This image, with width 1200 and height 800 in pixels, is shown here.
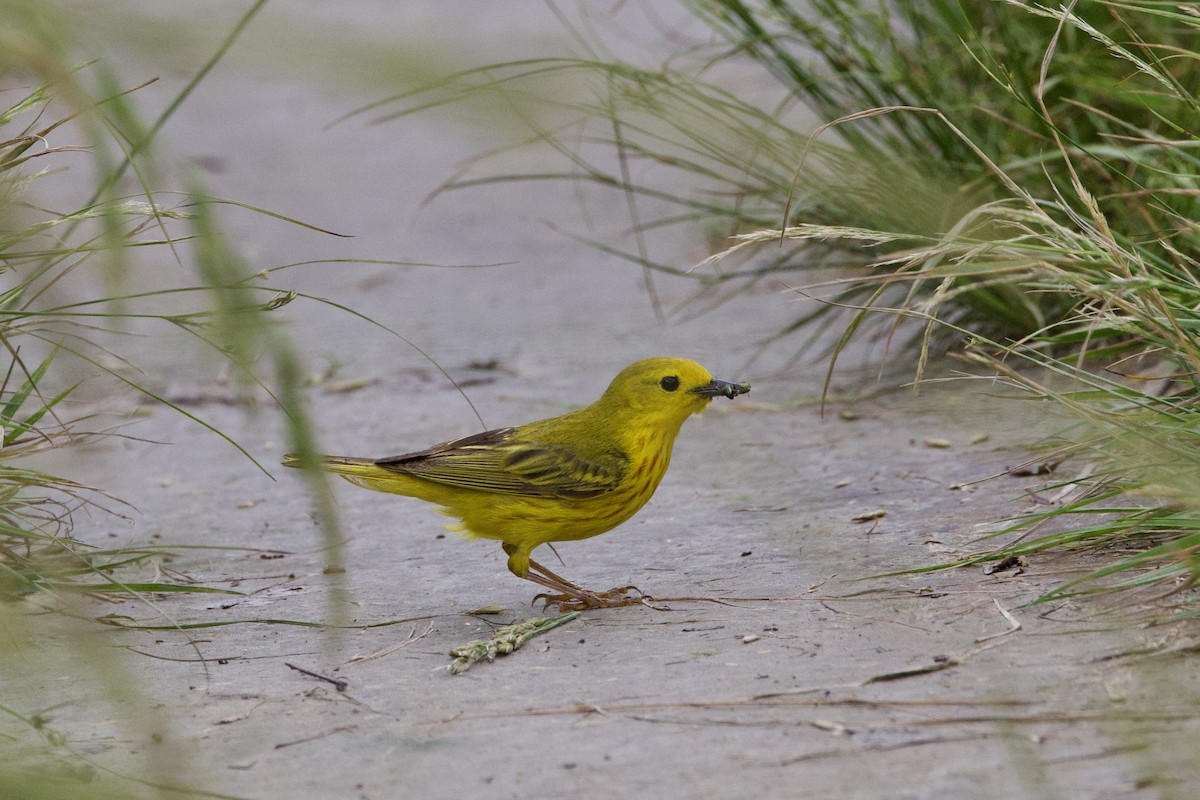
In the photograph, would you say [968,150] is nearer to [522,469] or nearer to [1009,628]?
[522,469]

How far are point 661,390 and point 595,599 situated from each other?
775 mm

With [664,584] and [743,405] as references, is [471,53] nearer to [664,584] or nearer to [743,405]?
[664,584]

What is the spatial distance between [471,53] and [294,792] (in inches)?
77.7

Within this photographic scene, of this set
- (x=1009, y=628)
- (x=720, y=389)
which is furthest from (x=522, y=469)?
(x=1009, y=628)

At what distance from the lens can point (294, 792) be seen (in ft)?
7.64

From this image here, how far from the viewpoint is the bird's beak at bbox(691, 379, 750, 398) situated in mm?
3977

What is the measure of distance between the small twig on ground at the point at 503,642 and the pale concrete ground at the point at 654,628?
40 millimetres

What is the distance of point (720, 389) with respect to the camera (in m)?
4.01

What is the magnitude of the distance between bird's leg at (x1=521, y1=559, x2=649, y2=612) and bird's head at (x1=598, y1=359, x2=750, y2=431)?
Answer: 58 cm

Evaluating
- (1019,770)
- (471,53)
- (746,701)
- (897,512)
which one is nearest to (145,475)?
(897,512)

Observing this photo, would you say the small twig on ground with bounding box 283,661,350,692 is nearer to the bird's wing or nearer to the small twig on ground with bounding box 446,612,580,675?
the small twig on ground with bounding box 446,612,580,675

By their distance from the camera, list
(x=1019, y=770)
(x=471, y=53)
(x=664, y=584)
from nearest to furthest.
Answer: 1. (x=471, y=53)
2. (x=1019, y=770)
3. (x=664, y=584)

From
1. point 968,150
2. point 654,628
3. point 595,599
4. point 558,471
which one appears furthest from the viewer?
point 968,150

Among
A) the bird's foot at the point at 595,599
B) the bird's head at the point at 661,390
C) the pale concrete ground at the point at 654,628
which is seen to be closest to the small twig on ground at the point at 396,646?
the pale concrete ground at the point at 654,628
